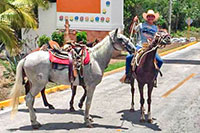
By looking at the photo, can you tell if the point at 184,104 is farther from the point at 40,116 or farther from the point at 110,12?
the point at 110,12

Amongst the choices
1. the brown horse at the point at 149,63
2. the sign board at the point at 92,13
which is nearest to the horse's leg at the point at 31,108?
the brown horse at the point at 149,63

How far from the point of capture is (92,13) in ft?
61.2

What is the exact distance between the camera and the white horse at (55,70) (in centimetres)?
683

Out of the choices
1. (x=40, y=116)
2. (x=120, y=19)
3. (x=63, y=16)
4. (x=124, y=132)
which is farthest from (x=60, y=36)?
(x=124, y=132)

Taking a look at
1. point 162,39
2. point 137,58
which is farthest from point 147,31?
point 162,39

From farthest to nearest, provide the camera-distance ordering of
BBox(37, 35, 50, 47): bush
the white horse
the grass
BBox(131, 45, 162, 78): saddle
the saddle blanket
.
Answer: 1. BBox(37, 35, 50, 47): bush
2. the grass
3. BBox(131, 45, 162, 78): saddle
4. the saddle blanket
5. the white horse

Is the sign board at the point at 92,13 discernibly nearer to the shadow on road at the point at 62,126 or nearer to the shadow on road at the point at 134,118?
the shadow on road at the point at 134,118

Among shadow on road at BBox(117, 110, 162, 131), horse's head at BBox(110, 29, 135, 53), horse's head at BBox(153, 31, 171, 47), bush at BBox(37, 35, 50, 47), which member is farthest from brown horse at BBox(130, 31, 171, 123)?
bush at BBox(37, 35, 50, 47)

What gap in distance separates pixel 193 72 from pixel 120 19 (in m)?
6.01

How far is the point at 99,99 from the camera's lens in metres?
9.80

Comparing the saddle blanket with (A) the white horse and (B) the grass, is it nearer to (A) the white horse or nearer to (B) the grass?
(A) the white horse

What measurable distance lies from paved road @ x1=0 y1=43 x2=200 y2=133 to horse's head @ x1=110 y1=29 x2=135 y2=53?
6.37ft

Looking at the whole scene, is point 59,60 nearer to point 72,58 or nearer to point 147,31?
point 72,58

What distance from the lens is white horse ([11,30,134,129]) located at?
22.4ft
